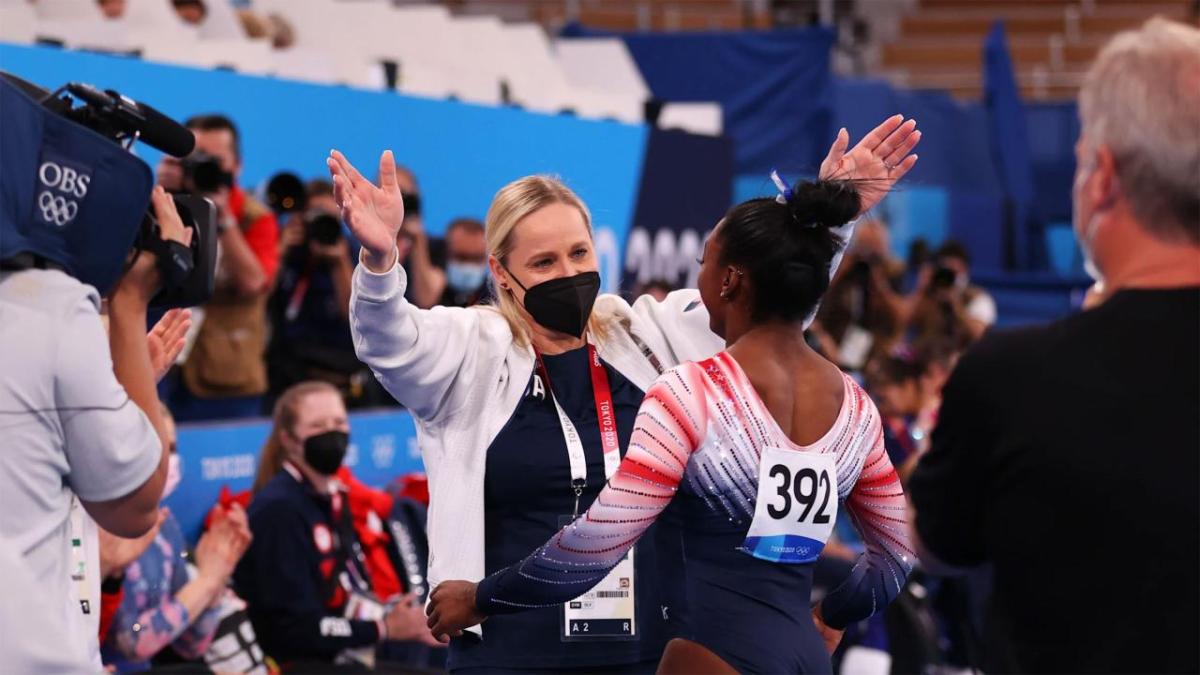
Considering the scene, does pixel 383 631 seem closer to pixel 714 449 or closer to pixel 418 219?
pixel 418 219

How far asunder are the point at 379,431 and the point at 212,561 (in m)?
1.55

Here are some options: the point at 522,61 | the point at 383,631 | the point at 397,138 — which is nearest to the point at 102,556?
the point at 383,631

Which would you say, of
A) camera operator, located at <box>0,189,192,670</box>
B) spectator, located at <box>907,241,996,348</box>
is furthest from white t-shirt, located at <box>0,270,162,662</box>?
spectator, located at <box>907,241,996,348</box>

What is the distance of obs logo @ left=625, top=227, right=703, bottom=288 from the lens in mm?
8539

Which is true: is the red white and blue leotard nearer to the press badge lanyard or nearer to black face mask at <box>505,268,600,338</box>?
the press badge lanyard

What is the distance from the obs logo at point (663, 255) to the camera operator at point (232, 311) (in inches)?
105

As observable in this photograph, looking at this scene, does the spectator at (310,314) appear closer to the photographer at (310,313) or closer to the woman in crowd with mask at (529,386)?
the photographer at (310,313)

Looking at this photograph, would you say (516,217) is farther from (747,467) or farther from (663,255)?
(663,255)

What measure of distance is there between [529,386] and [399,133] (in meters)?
3.88

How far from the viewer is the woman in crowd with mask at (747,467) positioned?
8.48 ft

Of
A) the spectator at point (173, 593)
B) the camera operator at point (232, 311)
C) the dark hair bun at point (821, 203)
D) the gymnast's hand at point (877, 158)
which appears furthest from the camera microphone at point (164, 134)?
the camera operator at point (232, 311)

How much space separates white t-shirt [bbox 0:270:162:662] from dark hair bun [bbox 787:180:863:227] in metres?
1.09

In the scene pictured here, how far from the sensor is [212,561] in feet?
15.9

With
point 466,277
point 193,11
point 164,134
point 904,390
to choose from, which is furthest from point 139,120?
point 904,390
